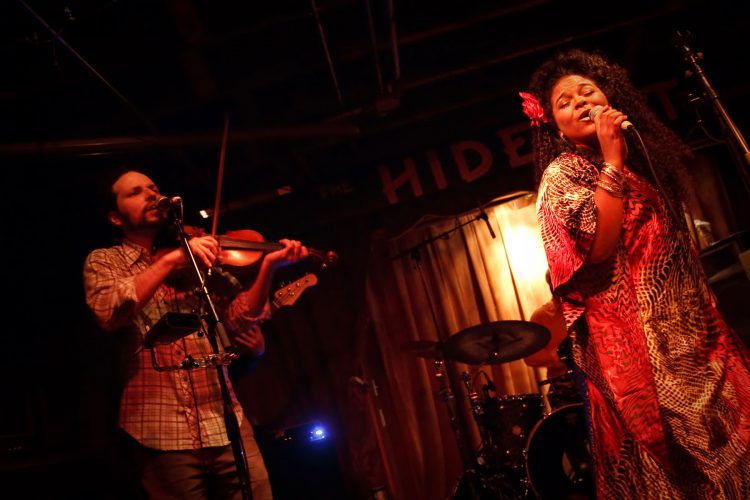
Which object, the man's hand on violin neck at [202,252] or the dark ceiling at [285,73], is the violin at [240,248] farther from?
the man's hand on violin neck at [202,252]

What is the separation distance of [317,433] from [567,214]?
9.60 feet

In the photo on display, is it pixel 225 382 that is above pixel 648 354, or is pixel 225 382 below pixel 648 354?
above

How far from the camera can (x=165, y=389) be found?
2.84 meters

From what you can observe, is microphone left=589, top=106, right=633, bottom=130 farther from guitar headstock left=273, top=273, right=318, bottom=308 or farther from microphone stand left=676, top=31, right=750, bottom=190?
guitar headstock left=273, top=273, right=318, bottom=308

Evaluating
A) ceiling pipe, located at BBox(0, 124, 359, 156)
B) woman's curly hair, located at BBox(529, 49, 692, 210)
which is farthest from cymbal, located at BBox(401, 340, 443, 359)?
woman's curly hair, located at BBox(529, 49, 692, 210)

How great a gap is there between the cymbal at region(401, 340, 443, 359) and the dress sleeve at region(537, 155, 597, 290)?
2.90m

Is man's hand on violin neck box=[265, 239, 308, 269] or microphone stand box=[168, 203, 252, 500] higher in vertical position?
man's hand on violin neck box=[265, 239, 308, 269]

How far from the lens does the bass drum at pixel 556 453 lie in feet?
14.9

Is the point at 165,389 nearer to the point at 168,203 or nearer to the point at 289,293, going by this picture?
the point at 168,203

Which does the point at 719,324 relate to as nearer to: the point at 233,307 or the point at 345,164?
the point at 233,307

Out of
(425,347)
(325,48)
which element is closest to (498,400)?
(425,347)

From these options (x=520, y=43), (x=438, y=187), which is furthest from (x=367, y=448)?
(x=520, y=43)

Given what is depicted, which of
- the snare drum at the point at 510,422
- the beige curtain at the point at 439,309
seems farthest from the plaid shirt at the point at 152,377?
the beige curtain at the point at 439,309

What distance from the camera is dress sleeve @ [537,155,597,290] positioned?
203 cm
